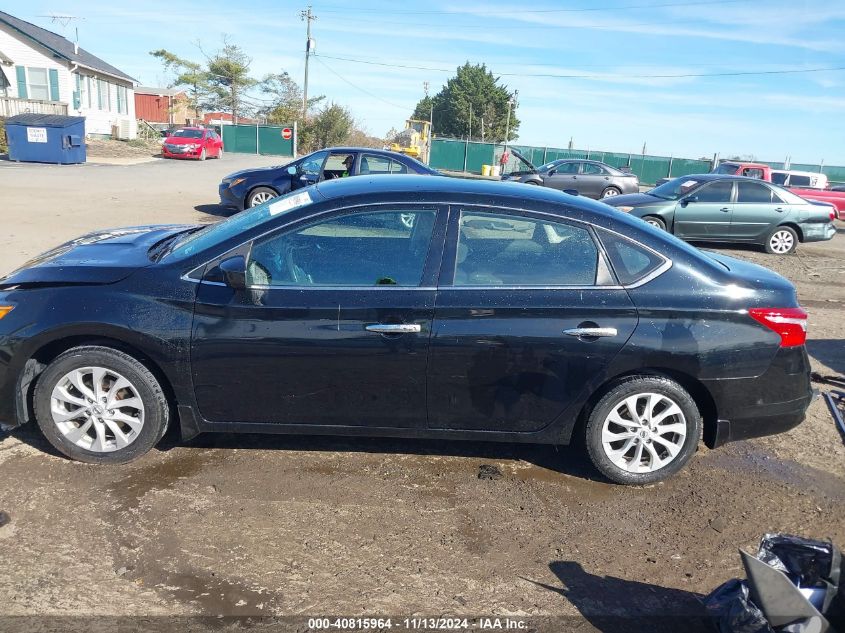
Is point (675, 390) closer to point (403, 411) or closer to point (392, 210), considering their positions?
point (403, 411)

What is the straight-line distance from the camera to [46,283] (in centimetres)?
396

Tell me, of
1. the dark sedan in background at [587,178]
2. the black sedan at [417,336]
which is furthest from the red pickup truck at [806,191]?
the black sedan at [417,336]

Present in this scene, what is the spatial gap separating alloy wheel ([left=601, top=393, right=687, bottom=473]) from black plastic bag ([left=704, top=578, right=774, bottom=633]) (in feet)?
3.85

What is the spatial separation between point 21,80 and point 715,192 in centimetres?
3811

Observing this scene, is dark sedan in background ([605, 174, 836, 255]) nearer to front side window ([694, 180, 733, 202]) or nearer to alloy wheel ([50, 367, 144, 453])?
front side window ([694, 180, 733, 202])

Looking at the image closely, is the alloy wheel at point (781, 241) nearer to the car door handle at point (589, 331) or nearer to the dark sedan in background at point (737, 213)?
the dark sedan in background at point (737, 213)

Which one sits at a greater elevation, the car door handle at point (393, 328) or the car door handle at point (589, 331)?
the car door handle at point (589, 331)

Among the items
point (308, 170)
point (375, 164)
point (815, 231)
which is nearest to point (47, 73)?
point (308, 170)

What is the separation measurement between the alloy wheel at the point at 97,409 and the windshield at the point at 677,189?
1196 cm

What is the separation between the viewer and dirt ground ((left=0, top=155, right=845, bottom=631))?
3027 millimetres

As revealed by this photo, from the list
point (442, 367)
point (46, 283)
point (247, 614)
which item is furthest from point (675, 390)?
point (46, 283)

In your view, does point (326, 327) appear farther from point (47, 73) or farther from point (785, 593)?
point (47, 73)

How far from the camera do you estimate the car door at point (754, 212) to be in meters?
13.5

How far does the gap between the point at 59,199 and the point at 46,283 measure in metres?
12.9
